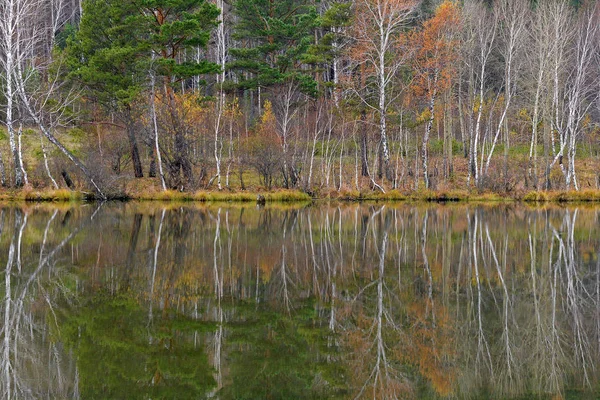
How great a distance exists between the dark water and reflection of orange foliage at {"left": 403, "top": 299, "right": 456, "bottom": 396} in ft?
0.08

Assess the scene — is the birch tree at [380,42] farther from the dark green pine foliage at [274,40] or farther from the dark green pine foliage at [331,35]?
the dark green pine foliage at [274,40]

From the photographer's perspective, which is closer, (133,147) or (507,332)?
(507,332)

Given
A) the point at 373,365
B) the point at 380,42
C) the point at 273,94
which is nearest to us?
the point at 373,365

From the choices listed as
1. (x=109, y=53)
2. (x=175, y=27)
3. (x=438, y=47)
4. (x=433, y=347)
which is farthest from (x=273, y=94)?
(x=433, y=347)

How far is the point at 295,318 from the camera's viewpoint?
7.16m

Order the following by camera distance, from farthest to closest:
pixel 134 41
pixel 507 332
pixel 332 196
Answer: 1. pixel 134 41
2. pixel 332 196
3. pixel 507 332

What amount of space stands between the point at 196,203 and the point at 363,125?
11974 mm

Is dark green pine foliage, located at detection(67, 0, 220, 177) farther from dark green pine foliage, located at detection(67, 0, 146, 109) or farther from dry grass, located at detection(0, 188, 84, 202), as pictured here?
dry grass, located at detection(0, 188, 84, 202)

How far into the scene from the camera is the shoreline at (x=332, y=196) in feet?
97.2

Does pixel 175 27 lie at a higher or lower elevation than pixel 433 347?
higher

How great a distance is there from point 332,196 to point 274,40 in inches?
539

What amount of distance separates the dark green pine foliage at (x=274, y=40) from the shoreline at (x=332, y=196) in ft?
29.2

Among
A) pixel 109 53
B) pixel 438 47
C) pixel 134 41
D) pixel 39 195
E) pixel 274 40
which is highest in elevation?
pixel 274 40

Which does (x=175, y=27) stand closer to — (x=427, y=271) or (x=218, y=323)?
(x=427, y=271)
